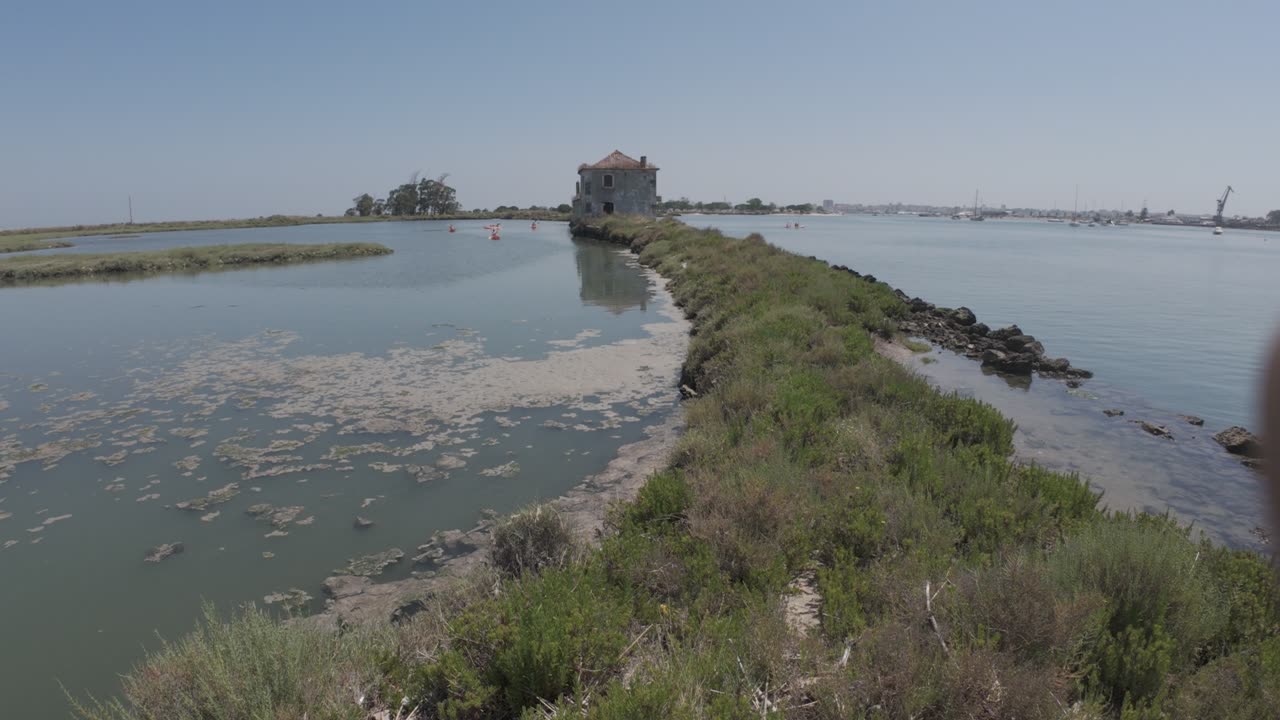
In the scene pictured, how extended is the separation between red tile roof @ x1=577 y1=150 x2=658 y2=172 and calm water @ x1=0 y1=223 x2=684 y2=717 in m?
47.6

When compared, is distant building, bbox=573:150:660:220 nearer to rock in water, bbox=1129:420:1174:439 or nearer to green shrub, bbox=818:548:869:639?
A: rock in water, bbox=1129:420:1174:439

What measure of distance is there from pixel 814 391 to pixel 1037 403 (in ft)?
24.0

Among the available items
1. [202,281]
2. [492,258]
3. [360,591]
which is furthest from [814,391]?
[492,258]

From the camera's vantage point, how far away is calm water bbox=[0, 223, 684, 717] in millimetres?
7484

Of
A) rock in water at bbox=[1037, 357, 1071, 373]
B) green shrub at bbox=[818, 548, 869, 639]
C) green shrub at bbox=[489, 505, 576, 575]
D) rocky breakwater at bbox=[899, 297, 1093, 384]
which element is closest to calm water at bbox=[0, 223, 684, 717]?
green shrub at bbox=[489, 505, 576, 575]

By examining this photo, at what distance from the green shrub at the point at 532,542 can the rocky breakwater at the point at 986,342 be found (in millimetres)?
15089

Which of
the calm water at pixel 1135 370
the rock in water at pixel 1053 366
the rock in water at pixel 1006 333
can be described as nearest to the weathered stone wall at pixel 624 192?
the calm water at pixel 1135 370

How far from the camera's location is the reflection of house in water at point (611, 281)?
88.2ft

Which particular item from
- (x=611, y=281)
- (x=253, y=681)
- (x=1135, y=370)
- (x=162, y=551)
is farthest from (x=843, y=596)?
(x=611, y=281)

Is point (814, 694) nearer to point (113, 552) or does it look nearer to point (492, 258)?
point (113, 552)

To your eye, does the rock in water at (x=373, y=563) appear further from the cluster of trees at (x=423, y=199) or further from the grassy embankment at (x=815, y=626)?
the cluster of trees at (x=423, y=199)

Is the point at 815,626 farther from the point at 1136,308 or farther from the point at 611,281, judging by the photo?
the point at 1136,308

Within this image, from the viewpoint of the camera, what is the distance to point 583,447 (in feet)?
37.5

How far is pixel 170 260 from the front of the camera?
44.1 metres
